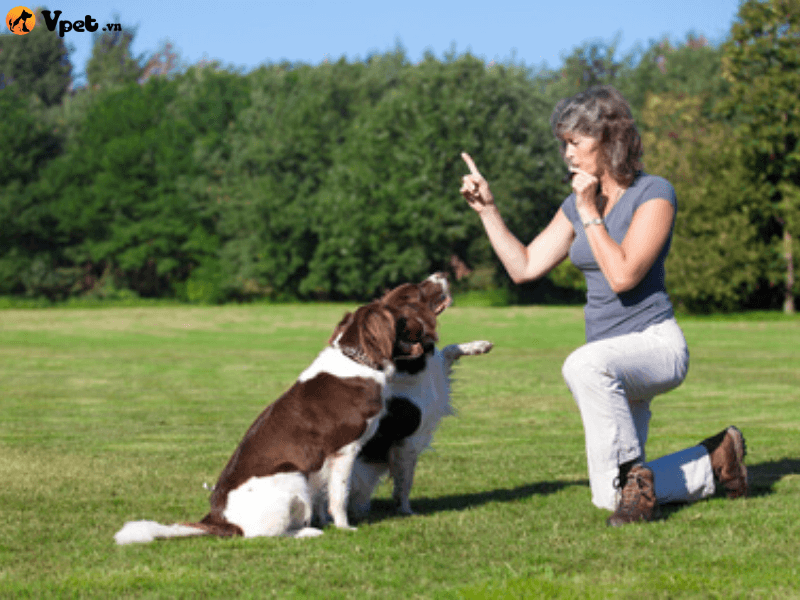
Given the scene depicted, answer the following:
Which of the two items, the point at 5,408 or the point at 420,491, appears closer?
the point at 420,491

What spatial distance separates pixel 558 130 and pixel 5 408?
8.96 metres

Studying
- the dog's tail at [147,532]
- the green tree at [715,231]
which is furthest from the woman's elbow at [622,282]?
the green tree at [715,231]

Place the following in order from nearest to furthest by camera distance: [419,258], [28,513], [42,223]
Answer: [28,513] → [419,258] → [42,223]

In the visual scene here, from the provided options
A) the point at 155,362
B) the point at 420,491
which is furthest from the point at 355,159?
the point at 420,491

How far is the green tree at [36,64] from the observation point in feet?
253

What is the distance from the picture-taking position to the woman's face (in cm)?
540

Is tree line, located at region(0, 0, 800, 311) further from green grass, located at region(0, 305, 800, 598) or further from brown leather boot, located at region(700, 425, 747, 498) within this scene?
brown leather boot, located at region(700, 425, 747, 498)

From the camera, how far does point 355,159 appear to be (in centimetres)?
5134

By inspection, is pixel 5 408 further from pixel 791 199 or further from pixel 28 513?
pixel 791 199

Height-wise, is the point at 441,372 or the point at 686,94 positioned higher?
the point at 686,94

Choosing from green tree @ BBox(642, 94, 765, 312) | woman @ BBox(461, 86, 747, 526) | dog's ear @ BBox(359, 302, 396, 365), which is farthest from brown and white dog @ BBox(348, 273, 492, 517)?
green tree @ BBox(642, 94, 765, 312)

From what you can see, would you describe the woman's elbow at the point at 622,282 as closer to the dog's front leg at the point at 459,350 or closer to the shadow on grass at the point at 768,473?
the dog's front leg at the point at 459,350

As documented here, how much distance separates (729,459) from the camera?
579 cm

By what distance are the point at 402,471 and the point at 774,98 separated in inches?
1421
